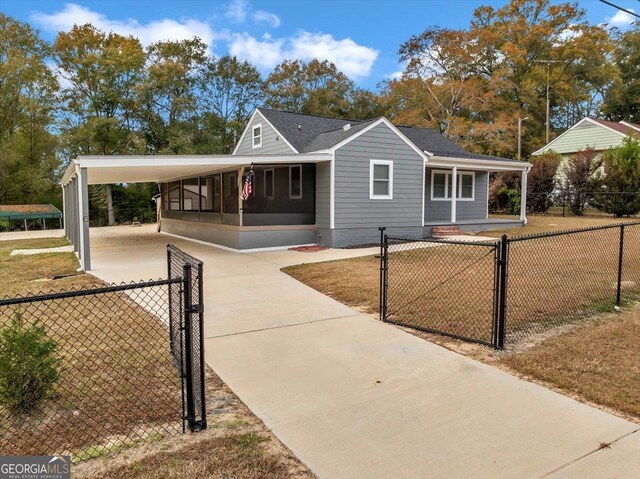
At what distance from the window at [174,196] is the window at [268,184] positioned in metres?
6.13

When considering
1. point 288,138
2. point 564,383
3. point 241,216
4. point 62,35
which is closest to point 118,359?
point 564,383

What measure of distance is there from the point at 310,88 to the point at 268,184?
77.9 feet

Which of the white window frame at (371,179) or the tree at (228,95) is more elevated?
the tree at (228,95)

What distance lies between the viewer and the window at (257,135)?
16.9 meters

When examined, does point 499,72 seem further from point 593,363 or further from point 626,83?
point 593,363

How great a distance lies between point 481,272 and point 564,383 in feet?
16.6

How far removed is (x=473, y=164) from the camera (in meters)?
16.2

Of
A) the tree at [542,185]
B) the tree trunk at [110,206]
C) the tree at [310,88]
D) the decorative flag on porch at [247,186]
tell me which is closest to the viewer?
the decorative flag on porch at [247,186]

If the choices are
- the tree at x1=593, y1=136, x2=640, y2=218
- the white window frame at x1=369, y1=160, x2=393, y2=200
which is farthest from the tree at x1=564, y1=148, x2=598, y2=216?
the white window frame at x1=369, y1=160, x2=393, y2=200

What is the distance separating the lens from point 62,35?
24719mm

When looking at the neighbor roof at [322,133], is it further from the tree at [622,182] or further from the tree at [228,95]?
the tree at [228,95]

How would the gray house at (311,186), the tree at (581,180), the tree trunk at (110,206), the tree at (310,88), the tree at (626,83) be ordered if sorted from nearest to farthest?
the gray house at (311,186) → the tree at (581,180) → the tree trunk at (110,206) → the tree at (310,88) → the tree at (626,83)

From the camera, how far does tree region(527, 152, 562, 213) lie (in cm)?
2119

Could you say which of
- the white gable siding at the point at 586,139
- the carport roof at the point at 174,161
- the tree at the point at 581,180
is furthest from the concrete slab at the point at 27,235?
the white gable siding at the point at 586,139
